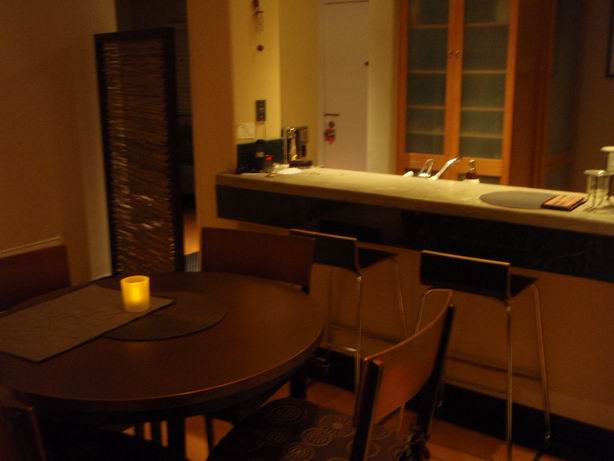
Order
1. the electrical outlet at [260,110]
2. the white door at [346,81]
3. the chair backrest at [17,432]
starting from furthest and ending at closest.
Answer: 1. the white door at [346,81]
2. the electrical outlet at [260,110]
3. the chair backrest at [17,432]

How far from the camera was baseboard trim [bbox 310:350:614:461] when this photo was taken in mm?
2512

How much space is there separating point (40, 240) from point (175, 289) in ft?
7.83

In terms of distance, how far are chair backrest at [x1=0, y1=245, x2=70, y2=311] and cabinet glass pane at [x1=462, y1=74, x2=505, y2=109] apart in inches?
127

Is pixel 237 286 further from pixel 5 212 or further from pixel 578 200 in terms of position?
pixel 5 212

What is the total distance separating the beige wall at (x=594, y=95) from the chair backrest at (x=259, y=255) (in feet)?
11.7

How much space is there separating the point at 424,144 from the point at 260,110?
190 cm

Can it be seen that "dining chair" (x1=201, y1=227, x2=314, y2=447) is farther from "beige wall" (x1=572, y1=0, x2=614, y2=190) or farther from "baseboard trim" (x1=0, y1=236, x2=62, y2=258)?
"beige wall" (x1=572, y1=0, x2=614, y2=190)

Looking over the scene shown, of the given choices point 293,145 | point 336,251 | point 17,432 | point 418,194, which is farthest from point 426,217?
point 17,432

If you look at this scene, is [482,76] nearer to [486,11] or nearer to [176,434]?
[486,11]

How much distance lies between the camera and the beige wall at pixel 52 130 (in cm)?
380

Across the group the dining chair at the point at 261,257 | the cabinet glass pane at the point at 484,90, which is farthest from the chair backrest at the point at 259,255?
the cabinet glass pane at the point at 484,90

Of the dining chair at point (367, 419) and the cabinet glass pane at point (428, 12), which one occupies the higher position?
the cabinet glass pane at point (428, 12)

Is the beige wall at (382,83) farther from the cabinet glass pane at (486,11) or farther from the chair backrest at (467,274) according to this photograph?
the chair backrest at (467,274)

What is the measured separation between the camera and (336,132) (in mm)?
6066
